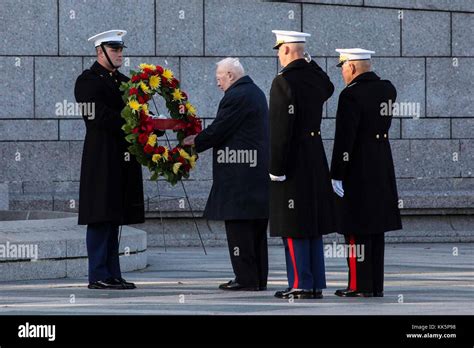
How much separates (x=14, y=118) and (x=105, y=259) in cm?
708

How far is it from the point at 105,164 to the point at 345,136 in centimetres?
209

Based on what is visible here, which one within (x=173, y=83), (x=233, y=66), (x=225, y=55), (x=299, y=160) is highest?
(x=225, y=55)

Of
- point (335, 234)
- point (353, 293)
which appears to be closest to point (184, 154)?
point (353, 293)

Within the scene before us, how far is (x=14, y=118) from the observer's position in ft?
62.0

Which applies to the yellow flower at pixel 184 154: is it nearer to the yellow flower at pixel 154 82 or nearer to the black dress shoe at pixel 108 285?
the yellow flower at pixel 154 82

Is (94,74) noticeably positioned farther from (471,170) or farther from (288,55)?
(471,170)

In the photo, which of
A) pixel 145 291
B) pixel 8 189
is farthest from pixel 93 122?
pixel 8 189

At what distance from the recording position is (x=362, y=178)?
1149 cm

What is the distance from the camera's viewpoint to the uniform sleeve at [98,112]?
39.7 feet

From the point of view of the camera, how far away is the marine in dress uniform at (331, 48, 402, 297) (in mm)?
11430

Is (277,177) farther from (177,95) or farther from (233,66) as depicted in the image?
(177,95)

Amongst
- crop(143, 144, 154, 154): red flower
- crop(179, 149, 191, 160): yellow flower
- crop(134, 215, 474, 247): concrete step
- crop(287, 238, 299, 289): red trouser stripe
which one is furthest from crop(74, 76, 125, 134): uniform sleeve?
crop(134, 215, 474, 247): concrete step

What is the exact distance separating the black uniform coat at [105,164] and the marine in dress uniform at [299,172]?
1.48 metres

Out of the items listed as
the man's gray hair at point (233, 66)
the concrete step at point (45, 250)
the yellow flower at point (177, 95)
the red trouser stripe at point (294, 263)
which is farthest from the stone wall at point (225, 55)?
the red trouser stripe at point (294, 263)
